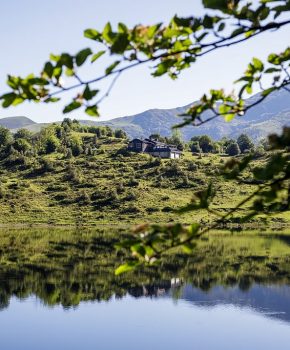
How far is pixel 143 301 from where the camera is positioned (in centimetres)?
5491

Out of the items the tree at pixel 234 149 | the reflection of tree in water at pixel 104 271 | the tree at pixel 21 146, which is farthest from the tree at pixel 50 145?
the reflection of tree in water at pixel 104 271

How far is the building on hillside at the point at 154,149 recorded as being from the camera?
18250 centimetres

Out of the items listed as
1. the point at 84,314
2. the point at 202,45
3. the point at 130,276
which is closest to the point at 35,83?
the point at 202,45

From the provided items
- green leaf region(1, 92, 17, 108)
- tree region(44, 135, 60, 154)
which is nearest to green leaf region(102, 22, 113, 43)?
green leaf region(1, 92, 17, 108)

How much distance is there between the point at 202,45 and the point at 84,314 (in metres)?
48.2

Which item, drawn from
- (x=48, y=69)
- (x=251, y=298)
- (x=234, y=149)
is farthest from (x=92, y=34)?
(x=234, y=149)

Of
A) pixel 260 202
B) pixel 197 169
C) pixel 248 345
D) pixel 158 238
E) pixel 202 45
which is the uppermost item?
pixel 197 169

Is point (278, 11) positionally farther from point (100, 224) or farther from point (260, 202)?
point (100, 224)

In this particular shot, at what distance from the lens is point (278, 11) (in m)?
3.96

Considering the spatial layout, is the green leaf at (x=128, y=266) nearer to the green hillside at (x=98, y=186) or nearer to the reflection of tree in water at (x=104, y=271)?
the reflection of tree in water at (x=104, y=271)

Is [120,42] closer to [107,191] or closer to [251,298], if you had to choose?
[251,298]

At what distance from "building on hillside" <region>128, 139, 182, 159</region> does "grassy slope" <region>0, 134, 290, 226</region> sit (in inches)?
319

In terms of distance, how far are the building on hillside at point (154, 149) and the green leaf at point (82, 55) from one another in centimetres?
17779

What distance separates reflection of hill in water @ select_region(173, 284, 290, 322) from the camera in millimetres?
53812
